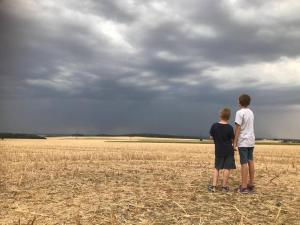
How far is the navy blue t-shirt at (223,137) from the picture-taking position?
415 inches

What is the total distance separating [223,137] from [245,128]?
0.58 m

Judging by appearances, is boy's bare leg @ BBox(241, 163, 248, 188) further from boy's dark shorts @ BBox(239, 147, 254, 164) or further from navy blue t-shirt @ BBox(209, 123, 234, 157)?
navy blue t-shirt @ BBox(209, 123, 234, 157)

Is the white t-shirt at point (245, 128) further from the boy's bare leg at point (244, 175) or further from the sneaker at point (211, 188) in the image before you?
the sneaker at point (211, 188)

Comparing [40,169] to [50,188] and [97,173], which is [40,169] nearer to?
[97,173]

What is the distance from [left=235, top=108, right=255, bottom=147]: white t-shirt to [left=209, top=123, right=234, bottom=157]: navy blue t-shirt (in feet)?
1.10

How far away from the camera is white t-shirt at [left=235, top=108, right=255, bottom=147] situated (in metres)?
10.2

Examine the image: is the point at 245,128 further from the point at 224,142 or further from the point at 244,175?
the point at 244,175

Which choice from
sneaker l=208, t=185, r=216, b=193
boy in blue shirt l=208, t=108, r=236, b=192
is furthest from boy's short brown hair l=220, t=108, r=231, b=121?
sneaker l=208, t=185, r=216, b=193

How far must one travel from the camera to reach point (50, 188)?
10406 mm

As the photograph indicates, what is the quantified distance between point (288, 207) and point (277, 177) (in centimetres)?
409

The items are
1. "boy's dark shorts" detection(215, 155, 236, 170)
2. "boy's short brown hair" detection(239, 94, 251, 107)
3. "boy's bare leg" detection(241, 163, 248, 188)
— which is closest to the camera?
"boy's bare leg" detection(241, 163, 248, 188)

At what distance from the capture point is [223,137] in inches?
416

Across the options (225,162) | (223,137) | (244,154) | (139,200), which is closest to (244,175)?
(244,154)

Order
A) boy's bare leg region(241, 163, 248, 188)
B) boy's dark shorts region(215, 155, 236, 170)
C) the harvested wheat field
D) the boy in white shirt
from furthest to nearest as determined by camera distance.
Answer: boy's dark shorts region(215, 155, 236, 170) → the boy in white shirt → boy's bare leg region(241, 163, 248, 188) → the harvested wheat field
